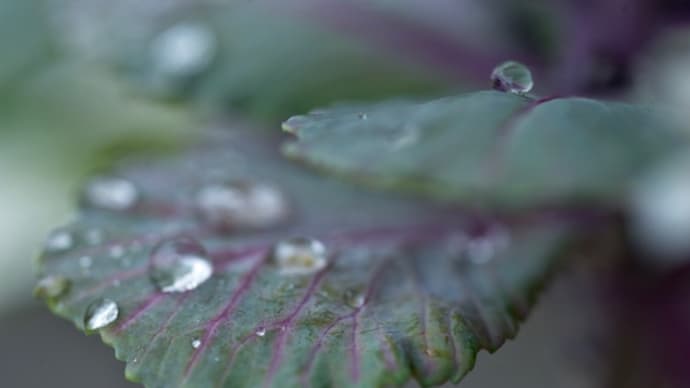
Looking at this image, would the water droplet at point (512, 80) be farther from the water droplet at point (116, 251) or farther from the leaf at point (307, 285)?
the water droplet at point (116, 251)

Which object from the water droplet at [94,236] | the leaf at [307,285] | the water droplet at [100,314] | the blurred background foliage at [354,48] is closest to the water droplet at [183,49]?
the blurred background foliage at [354,48]

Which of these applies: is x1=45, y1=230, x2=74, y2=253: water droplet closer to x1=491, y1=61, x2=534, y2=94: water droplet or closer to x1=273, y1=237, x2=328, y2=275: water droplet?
x1=273, y1=237, x2=328, y2=275: water droplet

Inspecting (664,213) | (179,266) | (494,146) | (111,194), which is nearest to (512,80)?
(494,146)

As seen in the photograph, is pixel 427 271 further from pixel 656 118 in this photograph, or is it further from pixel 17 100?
pixel 17 100

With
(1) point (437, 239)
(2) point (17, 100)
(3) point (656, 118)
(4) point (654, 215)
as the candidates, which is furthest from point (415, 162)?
(2) point (17, 100)

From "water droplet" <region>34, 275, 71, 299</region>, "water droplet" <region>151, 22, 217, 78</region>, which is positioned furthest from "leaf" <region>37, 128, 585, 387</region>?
"water droplet" <region>151, 22, 217, 78</region>

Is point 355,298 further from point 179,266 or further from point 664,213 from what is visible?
point 664,213

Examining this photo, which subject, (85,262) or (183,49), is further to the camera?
(183,49)
